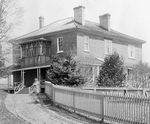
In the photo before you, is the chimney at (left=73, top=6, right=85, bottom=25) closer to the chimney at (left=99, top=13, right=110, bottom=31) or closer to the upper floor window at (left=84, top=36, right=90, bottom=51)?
the upper floor window at (left=84, top=36, right=90, bottom=51)

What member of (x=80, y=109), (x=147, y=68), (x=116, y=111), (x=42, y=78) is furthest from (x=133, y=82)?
(x=116, y=111)

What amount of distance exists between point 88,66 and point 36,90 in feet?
17.8

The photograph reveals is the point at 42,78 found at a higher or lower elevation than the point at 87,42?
lower

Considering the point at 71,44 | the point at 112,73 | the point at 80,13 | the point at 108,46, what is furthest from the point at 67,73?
the point at 108,46

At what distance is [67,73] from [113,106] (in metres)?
11.3

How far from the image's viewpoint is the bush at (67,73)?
66.1 ft

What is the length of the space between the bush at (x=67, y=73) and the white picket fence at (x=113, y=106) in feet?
23.1

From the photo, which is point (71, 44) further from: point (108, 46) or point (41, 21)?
point (41, 21)

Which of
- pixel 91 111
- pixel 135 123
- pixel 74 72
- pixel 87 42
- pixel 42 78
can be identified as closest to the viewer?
pixel 135 123

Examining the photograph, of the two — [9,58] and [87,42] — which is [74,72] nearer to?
[9,58]

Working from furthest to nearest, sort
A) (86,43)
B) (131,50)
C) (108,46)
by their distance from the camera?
1. (131,50)
2. (108,46)
3. (86,43)

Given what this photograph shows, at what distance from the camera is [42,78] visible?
31391mm

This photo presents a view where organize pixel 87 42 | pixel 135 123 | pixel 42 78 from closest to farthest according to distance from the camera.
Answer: pixel 135 123, pixel 87 42, pixel 42 78

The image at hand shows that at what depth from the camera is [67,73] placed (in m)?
20.8
